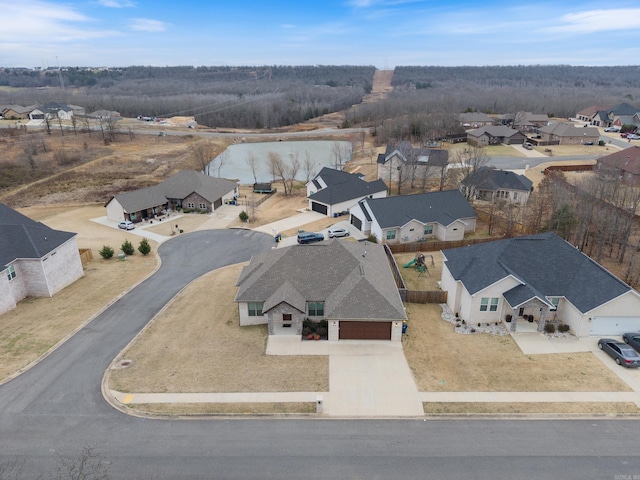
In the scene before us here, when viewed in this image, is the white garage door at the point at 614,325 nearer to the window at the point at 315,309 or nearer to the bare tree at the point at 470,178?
the window at the point at 315,309

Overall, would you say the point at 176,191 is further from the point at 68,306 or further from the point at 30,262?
the point at 68,306

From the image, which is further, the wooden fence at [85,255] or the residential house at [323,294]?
the wooden fence at [85,255]

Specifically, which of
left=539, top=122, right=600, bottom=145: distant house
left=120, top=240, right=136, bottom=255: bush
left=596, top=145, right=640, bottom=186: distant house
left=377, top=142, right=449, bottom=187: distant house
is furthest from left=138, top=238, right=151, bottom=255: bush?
left=539, top=122, right=600, bottom=145: distant house

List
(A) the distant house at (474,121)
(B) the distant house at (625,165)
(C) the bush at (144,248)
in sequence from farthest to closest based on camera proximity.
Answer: (A) the distant house at (474,121), (B) the distant house at (625,165), (C) the bush at (144,248)

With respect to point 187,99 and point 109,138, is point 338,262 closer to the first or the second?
point 109,138

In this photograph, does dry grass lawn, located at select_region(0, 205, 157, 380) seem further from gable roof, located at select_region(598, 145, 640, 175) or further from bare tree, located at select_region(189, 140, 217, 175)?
gable roof, located at select_region(598, 145, 640, 175)

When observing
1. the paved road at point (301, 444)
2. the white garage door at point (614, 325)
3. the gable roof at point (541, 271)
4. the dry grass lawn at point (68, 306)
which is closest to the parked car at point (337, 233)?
the gable roof at point (541, 271)
